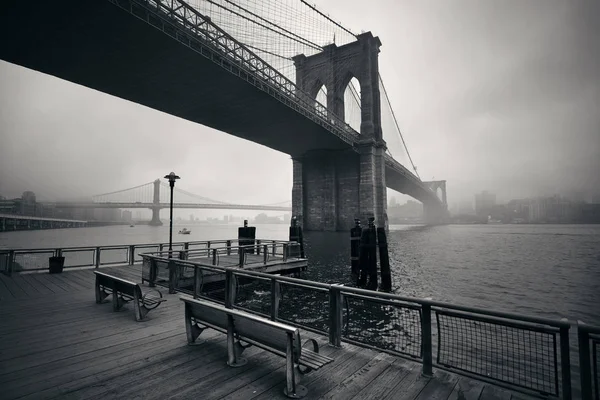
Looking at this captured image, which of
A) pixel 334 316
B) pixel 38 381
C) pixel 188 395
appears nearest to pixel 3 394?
pixel 38 381

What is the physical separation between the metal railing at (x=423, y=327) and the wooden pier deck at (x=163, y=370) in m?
0.35

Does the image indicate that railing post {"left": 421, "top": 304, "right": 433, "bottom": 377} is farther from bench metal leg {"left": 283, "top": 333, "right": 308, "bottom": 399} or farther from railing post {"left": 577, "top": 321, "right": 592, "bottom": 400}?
bench metal leg {"left": 283, "top": 333, "right": 308, "bottom": 399}

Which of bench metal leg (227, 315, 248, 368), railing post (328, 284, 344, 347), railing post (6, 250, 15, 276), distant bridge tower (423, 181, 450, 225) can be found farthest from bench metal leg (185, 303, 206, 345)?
distant bridge tower (423, 181, 450, 225)

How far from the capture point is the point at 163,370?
11.8 feet

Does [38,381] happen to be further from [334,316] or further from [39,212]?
[39,212]

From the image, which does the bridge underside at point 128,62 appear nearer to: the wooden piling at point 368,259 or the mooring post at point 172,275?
the mooring post at point 172,275

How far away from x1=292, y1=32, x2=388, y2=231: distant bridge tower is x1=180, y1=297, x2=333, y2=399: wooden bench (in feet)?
131

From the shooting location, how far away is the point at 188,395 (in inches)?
121

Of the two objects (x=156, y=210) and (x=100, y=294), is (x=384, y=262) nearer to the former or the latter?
(x=100, y=294)

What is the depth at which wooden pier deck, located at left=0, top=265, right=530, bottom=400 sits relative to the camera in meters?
3.15

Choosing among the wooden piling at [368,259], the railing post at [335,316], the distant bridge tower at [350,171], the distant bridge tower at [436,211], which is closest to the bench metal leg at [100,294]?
the railing post at [335,316]

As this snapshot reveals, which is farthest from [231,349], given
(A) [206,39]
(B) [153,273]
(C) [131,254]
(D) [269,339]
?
(A) [206,39]

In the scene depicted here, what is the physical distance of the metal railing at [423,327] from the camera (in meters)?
3.29

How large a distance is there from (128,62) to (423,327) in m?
28.0
